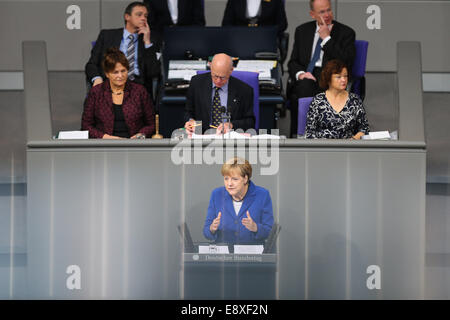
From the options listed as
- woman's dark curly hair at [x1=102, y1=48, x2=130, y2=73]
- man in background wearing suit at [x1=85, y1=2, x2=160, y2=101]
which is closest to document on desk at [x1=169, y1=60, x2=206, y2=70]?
man in background wearing suit at [x1=85, y1=2, x2=160, y2=101]

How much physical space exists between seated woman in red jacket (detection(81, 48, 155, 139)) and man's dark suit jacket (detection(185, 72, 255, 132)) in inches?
12.2

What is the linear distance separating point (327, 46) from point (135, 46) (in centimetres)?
146

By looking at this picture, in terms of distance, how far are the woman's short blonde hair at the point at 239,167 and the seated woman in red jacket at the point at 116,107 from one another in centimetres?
143

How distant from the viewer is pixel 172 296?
4.29 m

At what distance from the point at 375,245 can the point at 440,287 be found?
86 cm

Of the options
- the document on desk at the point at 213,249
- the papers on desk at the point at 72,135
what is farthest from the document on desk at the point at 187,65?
the document on desk at the point at 213,249

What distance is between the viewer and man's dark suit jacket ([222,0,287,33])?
24.0ft

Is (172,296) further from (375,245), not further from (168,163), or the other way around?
(375,245)

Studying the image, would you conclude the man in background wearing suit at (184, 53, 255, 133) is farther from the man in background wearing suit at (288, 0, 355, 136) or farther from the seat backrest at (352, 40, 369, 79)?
the seat backrest at (352, 40, 369, 79)

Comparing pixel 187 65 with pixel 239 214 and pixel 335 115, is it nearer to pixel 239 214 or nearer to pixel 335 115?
pixel 335 115
